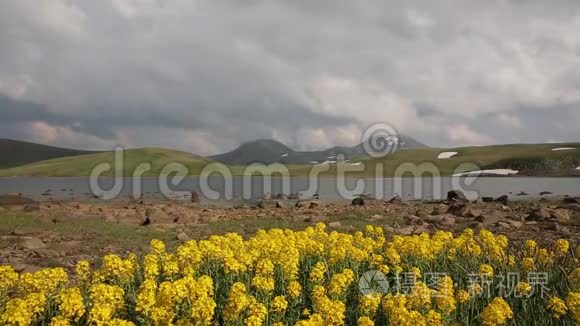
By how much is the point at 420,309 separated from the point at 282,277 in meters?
3.00

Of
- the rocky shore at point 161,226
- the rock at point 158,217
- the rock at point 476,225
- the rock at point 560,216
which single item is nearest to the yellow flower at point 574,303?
the rocky shore at point 161,226

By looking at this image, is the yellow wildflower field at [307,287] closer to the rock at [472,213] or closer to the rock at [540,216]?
the rock at [472,213]

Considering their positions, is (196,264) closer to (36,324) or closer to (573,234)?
(36,324)

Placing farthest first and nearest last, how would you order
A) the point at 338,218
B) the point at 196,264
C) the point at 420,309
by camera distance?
the point at 338,218, the point at 196,264, the point at 420,309

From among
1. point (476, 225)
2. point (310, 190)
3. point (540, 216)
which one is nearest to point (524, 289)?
point (476, 225)

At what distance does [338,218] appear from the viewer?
3206 cm

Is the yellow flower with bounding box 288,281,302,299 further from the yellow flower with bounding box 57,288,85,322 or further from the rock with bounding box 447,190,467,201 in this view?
the rock with bounding box 447,190,467,201

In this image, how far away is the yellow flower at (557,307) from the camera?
26.1 ft

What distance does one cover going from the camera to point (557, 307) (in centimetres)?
802

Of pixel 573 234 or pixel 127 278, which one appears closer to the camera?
pixel 127 278

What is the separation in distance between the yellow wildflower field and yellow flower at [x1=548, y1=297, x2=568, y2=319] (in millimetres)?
29

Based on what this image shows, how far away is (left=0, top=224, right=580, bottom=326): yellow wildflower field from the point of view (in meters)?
7.20

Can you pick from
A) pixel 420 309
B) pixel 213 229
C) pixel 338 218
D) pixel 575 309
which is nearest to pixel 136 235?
pixel 213 229

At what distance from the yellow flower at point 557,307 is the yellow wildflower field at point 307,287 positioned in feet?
0.10
